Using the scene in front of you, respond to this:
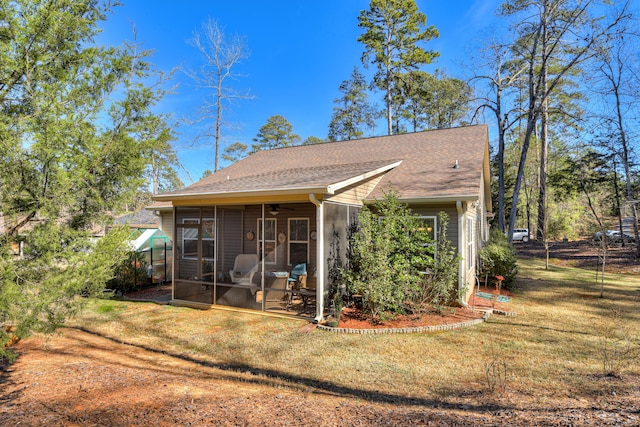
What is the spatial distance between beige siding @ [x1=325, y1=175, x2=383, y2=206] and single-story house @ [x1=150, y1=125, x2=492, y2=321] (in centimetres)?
2

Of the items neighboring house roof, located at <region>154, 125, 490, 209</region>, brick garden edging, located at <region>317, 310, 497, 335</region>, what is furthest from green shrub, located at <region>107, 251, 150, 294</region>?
brick garden edging, located at <region>317, 310, 497, 335</region>

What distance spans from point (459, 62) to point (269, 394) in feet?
71.3

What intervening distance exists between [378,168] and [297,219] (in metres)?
2.98

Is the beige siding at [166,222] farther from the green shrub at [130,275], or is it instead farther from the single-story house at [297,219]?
the green shrub at [130,275]

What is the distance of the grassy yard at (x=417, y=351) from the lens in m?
4.20

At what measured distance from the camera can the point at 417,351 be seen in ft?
18.0

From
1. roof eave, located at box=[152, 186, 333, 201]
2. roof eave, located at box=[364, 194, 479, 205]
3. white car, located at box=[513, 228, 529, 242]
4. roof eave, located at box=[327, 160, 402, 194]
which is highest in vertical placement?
roof eave, located at box=[327, 160, 402, 194]

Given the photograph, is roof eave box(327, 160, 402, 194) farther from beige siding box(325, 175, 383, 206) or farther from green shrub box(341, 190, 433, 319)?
green shrub box(341, 190, 433, 319)

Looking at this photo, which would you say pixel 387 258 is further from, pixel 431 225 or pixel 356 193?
pixel 356 193

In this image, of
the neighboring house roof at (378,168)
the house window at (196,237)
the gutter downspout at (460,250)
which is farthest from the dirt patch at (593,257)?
the house window at (196,237)

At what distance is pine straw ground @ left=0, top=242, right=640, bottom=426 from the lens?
3312mm

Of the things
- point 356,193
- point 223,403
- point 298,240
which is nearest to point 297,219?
point 298,240

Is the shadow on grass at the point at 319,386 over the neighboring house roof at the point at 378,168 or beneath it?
beneath

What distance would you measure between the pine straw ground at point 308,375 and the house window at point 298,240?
2882 mm
